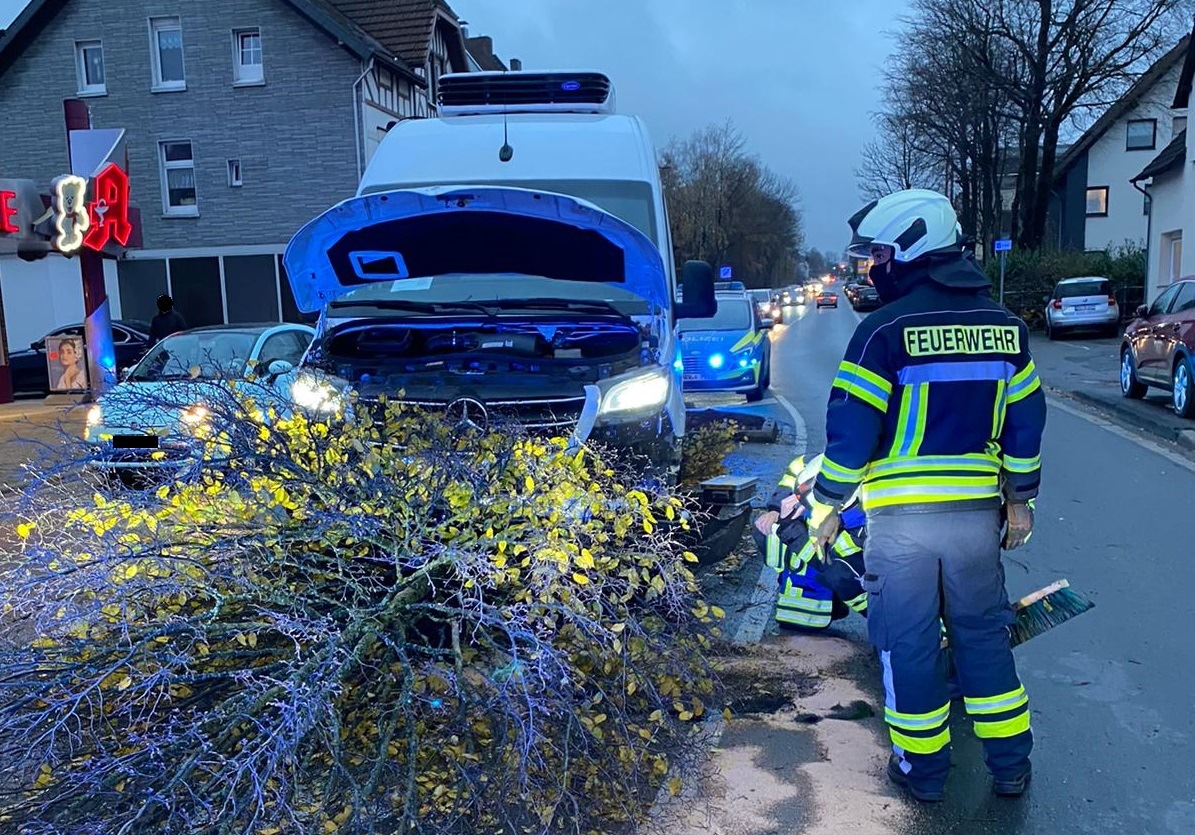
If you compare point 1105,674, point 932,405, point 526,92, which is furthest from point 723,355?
point 932,405

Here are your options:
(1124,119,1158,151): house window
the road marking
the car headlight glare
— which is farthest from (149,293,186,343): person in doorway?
(1124,119,1158,151): house window

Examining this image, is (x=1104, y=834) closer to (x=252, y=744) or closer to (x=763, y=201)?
(x=252, y=744)

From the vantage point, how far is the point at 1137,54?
99.9ft

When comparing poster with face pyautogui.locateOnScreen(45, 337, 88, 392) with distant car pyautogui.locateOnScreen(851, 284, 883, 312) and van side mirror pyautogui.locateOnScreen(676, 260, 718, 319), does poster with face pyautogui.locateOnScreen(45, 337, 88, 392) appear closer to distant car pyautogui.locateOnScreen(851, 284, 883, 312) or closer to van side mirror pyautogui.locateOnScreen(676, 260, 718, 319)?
van side mirror pyautogui.locateOnScreen(676, 260, 718, 319)

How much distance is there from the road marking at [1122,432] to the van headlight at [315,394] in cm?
797

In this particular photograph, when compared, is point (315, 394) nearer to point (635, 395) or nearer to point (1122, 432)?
point (635, 395)

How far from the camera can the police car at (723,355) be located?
1380cm

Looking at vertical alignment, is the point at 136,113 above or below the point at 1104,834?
above

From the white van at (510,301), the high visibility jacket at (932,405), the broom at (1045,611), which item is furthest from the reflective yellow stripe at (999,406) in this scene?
the white van at (510,301)

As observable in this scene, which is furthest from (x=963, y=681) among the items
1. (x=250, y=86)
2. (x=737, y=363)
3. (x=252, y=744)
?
(x=250, y=86)

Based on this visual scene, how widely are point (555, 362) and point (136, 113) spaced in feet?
76.3

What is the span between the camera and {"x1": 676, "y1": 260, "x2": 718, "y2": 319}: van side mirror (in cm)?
607

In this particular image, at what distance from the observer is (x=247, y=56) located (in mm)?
23500

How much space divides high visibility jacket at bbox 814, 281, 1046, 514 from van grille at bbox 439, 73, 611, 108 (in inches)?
190
